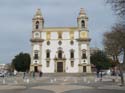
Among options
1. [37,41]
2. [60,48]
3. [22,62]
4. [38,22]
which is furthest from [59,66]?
[22,62]

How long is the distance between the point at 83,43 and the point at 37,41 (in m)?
13.9

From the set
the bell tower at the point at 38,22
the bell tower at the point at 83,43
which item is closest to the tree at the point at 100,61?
the bell tower at the point at 83,43

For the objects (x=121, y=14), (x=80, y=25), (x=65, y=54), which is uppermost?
(x=80, y=25)

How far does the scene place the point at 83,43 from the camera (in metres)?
106

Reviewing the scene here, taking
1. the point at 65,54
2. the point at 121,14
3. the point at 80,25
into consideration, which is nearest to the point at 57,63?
the point at 65,54

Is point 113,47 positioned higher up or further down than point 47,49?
further down

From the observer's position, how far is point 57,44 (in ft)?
352

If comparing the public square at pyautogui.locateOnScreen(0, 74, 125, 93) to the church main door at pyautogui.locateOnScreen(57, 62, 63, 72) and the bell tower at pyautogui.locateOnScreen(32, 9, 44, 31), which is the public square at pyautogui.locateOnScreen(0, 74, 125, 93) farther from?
the bell tower at pyautogui.locateOnScreen(32, 9, 44, 31)

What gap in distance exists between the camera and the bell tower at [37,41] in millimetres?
104562

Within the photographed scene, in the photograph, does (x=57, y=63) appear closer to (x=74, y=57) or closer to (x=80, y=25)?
(x=74, y=57)

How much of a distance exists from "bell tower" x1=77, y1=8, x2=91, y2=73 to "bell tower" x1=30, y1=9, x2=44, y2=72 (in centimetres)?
1169

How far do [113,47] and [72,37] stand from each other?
58.7 meters

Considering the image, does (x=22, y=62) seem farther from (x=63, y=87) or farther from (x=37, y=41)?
(x=63, y=87)

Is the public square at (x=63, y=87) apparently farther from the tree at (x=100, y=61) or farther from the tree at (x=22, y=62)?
the tree at (x=22, y=62)
